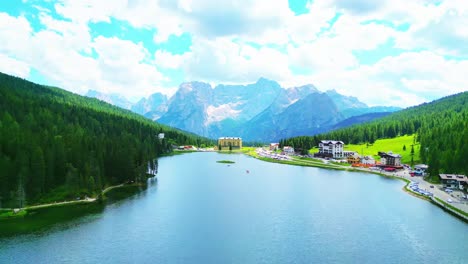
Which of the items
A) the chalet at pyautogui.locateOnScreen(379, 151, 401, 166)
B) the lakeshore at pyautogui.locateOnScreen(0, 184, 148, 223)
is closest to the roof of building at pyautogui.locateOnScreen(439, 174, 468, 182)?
the chalet at pyautogui.locateOnScreen(379, 151, 401, 166)

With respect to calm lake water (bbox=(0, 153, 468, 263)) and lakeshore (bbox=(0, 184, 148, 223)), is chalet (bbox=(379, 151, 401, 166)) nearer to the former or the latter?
calm lake water (bbox=(0, 153, 468, 263))

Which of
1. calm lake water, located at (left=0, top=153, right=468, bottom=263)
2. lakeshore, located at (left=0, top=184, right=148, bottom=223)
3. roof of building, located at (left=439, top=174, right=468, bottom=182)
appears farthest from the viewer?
roof of building, located at (left=439, top=174, right=468, bottom=182)

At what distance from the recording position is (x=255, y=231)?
76188mm

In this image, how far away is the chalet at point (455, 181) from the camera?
4547 inches

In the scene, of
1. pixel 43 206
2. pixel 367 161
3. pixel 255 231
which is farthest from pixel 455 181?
pixel 43 206

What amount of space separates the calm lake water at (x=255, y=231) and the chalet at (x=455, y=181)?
17.6 m

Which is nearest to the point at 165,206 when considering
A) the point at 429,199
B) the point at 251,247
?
the point at 251,247

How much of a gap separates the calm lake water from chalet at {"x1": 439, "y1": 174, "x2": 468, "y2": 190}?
693 inches

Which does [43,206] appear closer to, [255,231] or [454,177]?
[255,231]

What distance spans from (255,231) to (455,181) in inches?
3115

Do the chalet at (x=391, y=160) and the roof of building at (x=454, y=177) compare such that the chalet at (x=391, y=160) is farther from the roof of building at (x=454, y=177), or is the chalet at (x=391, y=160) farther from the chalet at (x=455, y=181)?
the roof of building at (x=454, y=177)

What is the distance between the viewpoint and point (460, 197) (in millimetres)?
105375

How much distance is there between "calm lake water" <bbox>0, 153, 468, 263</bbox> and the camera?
62312mm

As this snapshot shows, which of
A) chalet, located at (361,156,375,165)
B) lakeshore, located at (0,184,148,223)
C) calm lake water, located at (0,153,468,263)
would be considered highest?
chalet, located at (361,156,375,165)
